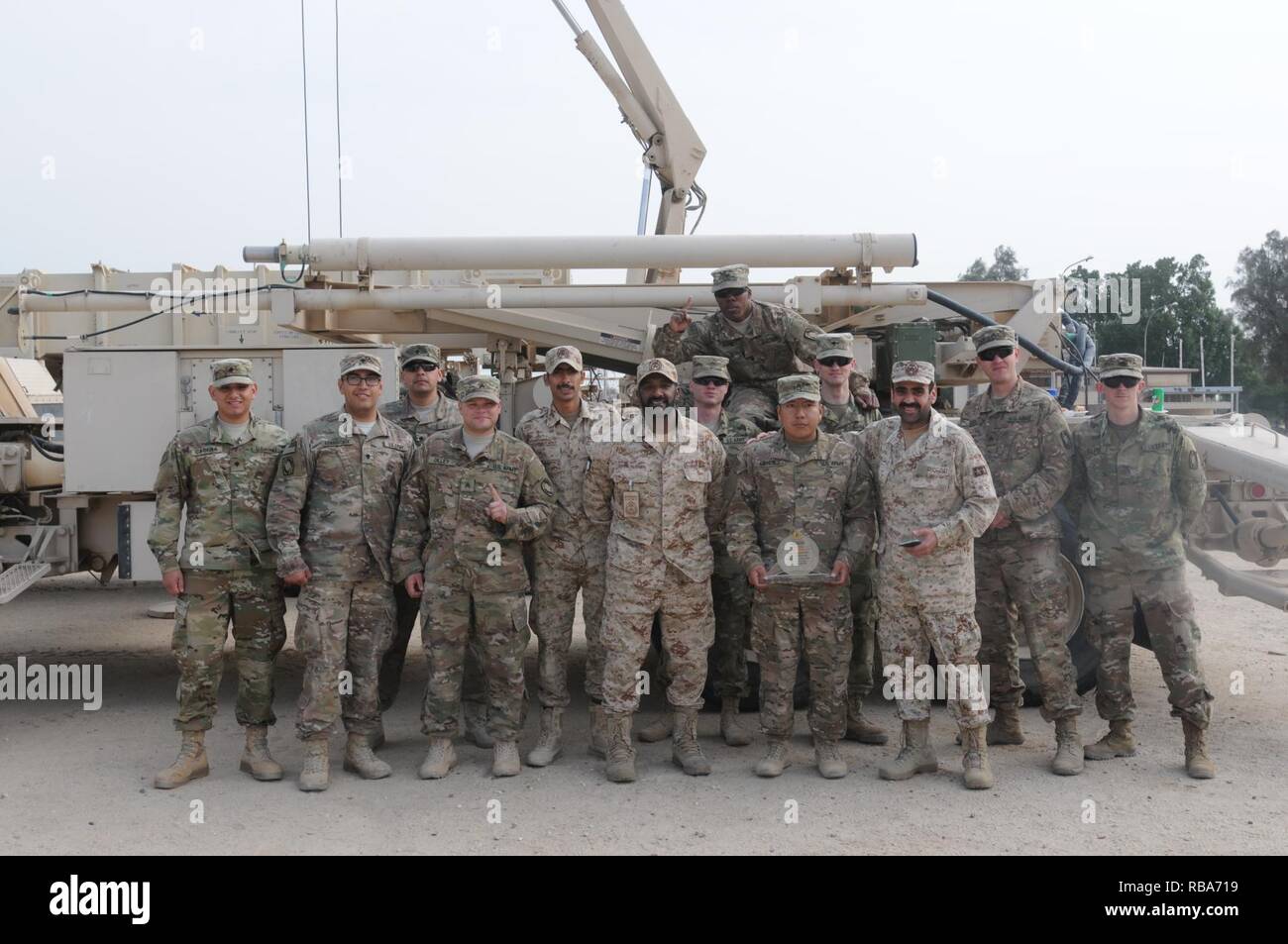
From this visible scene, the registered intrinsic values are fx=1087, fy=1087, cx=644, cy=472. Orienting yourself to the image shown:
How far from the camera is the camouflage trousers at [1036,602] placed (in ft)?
14.5

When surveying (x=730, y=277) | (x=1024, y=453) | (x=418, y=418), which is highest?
(x=730, y=277)

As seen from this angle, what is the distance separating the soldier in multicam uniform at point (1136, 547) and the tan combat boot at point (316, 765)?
3120 mm

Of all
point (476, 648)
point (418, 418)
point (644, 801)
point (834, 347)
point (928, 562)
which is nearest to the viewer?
point (644, 801)

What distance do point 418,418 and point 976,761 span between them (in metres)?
2.78

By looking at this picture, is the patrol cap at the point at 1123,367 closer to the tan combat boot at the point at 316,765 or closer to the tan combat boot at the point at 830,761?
the tan combat boot at the point at 830,761

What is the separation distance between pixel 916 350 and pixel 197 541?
367cm

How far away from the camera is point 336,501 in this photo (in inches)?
170

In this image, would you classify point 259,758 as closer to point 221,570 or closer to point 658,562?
point 221,570

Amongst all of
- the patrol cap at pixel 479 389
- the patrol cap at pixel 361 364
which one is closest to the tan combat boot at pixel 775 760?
the patrol cap at pixel 479 389

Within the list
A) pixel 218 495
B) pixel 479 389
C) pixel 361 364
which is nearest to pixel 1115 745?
pixel 479 389

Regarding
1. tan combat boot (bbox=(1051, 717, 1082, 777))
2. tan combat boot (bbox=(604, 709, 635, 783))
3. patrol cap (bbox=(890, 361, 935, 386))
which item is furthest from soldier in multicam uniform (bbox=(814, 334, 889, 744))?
tan combat boot (bbox=(604, 709, 635, 783))

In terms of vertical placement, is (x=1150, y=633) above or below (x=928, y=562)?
below

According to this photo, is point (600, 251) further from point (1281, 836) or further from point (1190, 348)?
A: point (1190, 348)

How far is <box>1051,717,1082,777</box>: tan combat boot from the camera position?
4340mm
